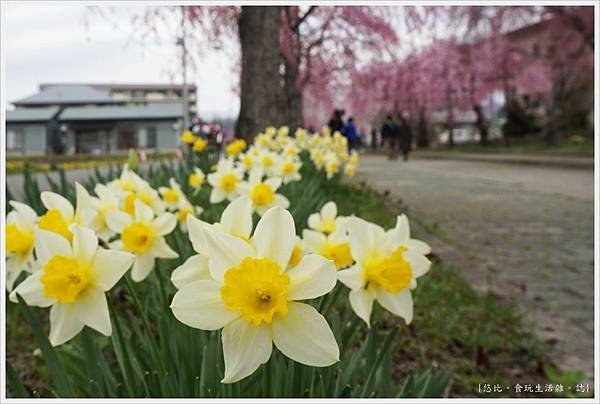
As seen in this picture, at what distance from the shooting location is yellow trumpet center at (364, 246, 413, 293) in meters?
1.01

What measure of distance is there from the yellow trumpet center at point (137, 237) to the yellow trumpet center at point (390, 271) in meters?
0.53

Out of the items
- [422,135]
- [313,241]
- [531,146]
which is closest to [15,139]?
[422,135]

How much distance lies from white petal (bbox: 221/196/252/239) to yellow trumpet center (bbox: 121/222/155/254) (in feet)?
1.64

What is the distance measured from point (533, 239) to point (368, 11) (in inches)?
494

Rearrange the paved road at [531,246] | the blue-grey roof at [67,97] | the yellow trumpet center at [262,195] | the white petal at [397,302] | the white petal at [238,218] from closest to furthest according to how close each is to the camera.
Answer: the white petal at [238,218] < the white petal at [397,302] < the yellow trumpet center at [262,195] < the paved road at [531,246] < the blue-grey roof at [67,97]

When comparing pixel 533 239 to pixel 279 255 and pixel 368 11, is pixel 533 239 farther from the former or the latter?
pixel 368 11

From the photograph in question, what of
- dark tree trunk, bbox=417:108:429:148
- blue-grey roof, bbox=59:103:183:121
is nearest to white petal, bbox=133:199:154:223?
dark tree trunk, bbox=417:108:429:148

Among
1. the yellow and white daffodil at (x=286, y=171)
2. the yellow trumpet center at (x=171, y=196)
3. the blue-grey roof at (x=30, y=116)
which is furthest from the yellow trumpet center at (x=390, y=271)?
the blue-grey roof at (x=30, y=116)

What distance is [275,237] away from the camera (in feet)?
2.38

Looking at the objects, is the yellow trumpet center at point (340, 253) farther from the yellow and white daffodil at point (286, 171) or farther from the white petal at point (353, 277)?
the yellow and white daffodil at point (286, 171)

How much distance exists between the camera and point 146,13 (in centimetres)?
917

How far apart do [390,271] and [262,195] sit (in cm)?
66

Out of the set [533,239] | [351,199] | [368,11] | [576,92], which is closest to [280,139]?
[351,199]

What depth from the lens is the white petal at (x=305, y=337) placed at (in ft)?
2.33
